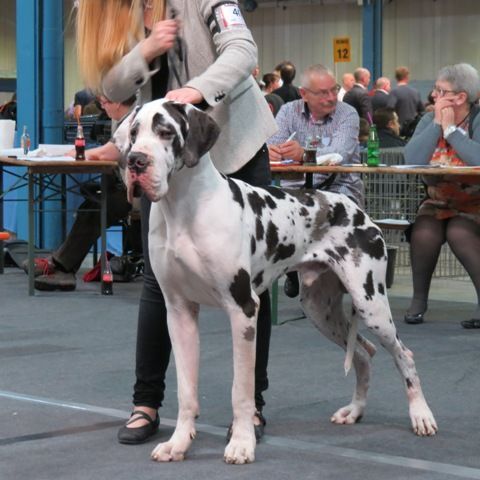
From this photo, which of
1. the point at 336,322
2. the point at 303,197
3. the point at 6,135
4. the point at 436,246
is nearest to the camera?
the point at 303,197

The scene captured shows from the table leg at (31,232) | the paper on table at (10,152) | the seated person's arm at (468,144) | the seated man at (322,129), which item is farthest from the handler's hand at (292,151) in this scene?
the paper on table at (10,152)

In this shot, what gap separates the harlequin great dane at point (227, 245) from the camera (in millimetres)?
3340

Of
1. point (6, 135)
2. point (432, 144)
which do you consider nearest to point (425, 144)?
point (432, 144)

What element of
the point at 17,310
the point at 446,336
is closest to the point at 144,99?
the point at 446,336

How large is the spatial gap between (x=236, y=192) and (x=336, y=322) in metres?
0.82

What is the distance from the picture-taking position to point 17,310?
705 cm

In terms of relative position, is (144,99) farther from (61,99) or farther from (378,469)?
(61,99)

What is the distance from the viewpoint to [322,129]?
23.6 ft

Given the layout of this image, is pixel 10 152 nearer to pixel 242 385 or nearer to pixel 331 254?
pixel 331 254

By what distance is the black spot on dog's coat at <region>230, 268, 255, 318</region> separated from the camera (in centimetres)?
348

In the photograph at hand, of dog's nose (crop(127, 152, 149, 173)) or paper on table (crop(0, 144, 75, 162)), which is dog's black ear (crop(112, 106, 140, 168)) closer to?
dog's nose (crop(127, 152, 149, 173))

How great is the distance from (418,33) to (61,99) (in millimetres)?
12890

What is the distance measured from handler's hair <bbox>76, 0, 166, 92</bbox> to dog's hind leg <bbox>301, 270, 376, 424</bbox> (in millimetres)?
1046

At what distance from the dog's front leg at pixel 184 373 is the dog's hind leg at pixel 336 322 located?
0.61 metres
